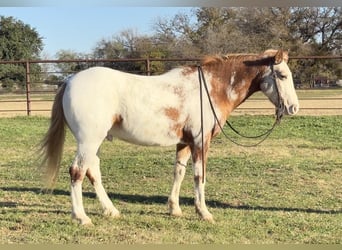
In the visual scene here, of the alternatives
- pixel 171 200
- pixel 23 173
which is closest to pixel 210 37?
pixel 23 173

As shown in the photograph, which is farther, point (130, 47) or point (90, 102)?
point (130, 47)

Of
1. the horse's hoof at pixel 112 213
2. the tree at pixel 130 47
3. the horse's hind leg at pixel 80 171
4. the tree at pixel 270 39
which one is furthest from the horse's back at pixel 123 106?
the tree at pixel 130 47

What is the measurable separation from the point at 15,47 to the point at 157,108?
109 ft

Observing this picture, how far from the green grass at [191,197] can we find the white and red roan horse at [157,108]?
0.34 meters

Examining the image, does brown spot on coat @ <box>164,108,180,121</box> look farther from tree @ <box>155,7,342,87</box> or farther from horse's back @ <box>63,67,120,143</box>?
tree @ <box>155,7,342,87</box>

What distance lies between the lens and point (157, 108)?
421cm

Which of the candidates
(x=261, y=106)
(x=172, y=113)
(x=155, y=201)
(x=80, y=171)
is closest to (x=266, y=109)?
(x=261, y=106)

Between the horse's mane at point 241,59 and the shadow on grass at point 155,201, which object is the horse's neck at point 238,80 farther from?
the shadow on grass at point 155,201

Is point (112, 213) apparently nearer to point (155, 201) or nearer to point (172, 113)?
point (155, 201)

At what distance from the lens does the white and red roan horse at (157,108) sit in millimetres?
4082

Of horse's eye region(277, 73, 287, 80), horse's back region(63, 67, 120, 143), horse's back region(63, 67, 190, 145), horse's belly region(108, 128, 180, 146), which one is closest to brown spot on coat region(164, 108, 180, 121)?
horse's back region(63, 67, 190, 145)

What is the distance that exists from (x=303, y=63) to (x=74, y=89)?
73.8ft

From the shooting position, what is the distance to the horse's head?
444cm

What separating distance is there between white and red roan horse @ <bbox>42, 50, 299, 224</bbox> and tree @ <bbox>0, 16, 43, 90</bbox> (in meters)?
25.7
